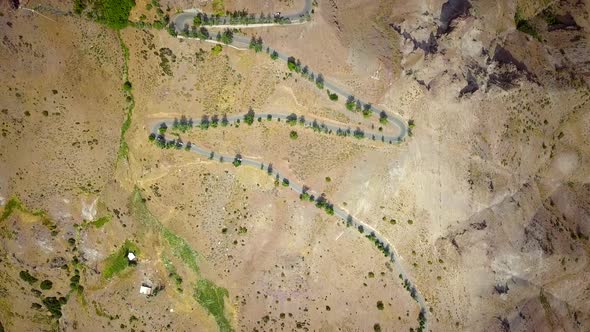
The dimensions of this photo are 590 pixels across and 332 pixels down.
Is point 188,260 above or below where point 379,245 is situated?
below

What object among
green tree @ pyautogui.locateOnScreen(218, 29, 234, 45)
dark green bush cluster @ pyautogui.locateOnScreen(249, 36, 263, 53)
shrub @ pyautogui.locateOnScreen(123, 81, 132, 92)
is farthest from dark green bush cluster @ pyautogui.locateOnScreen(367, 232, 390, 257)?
shrub @ pyautogui.locateOnScreen(123, 81, 132, 92)

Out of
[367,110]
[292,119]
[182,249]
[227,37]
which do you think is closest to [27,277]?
[182,249]

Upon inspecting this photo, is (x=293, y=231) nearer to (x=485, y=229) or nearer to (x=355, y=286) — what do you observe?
(x=355, y=286)

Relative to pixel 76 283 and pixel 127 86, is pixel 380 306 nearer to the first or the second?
pixel 76 283

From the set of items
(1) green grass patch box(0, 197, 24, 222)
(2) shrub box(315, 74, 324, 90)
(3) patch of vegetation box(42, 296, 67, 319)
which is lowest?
(3) patch of vegetation box(42, 296, 67, 319)

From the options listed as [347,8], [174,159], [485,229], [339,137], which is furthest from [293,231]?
[347,8]

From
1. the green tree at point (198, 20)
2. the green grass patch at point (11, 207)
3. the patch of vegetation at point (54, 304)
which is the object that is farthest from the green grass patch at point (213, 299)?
the green tree at point (198, 20)

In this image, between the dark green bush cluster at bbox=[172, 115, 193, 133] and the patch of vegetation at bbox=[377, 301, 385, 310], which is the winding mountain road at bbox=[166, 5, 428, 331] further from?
the patch of vegetation at bbox=[377, 301, 385, 310]
